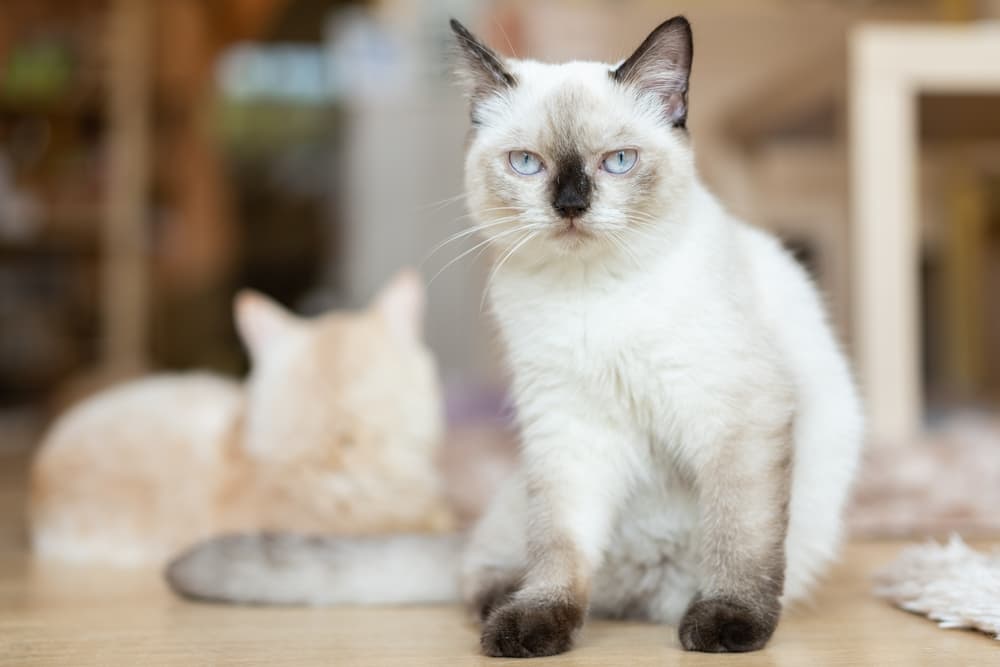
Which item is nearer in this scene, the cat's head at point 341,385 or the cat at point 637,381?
the cat at point 637,381

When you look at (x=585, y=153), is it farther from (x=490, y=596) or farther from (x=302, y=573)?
(x=302, y=573)

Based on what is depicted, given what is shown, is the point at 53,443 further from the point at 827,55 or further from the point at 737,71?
the point at 737,71

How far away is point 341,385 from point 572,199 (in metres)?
0.86

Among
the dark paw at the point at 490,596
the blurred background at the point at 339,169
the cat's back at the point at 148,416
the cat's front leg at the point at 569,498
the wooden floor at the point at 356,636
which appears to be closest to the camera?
the wooden floor at the point at 356,636

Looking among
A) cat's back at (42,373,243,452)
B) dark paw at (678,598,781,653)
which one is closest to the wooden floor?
dark paw at (678,598,781,653)

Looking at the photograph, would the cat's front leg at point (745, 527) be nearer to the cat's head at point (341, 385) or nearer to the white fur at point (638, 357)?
the white fur at point (638, 357)

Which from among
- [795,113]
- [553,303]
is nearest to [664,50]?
[553,303]

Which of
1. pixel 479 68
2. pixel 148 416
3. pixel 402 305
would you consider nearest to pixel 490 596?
pixel 479 68

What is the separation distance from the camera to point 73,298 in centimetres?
528

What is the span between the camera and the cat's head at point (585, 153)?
1.26 m

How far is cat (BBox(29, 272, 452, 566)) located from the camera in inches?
75.0

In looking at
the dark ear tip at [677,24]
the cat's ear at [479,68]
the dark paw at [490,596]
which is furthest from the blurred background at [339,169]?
the dark paw at [490,596]

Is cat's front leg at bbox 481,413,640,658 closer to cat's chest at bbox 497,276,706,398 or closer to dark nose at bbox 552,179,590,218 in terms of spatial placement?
cat's chest at bbox 497,276,706,398

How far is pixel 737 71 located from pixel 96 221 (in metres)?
3.03
